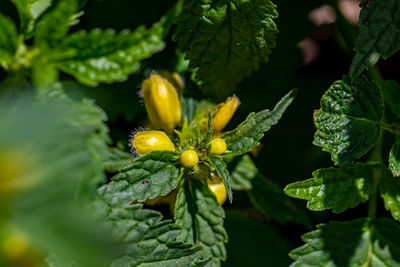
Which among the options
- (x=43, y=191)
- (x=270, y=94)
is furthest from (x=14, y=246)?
(x=270, y=94)

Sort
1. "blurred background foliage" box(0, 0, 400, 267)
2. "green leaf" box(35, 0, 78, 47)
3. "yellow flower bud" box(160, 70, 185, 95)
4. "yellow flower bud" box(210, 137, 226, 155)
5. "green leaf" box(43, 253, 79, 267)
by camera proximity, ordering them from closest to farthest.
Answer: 1. "green leaf" box(43, 253, 79, 267)
2. "yellow flower bud" box(210, 137, 226, 155)
3. "green leaf" box(35, 0, 78, 47)
4. "yellow flower bud" box(160, 70, 185, 95)
5. "blurred background foliage" box(0, 0, 400, 267)

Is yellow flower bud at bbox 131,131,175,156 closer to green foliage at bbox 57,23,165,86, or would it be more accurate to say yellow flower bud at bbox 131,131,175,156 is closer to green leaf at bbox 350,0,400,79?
green foliage at bbox 57,23,165,86

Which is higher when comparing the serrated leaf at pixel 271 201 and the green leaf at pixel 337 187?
the serrated leaf at pixel 271 201

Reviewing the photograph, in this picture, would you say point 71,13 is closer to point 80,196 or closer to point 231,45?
point 231,45

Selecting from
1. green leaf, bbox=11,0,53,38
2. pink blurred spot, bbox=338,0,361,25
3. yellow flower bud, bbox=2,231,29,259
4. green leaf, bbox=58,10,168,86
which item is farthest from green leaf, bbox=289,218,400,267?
pink blurred spot, bbox=338,0,361,25

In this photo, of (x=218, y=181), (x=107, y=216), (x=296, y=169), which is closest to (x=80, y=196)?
(x=107, y=216)

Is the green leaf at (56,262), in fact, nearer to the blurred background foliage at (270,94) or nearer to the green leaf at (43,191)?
the blurred background foliage at (270,94)

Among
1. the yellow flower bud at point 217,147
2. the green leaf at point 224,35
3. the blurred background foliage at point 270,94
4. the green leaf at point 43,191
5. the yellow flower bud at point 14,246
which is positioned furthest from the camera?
the blurred background foliage at point 270,94

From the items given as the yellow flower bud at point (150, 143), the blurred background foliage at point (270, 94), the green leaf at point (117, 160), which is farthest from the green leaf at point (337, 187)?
the green leaf at point (117, 160)
